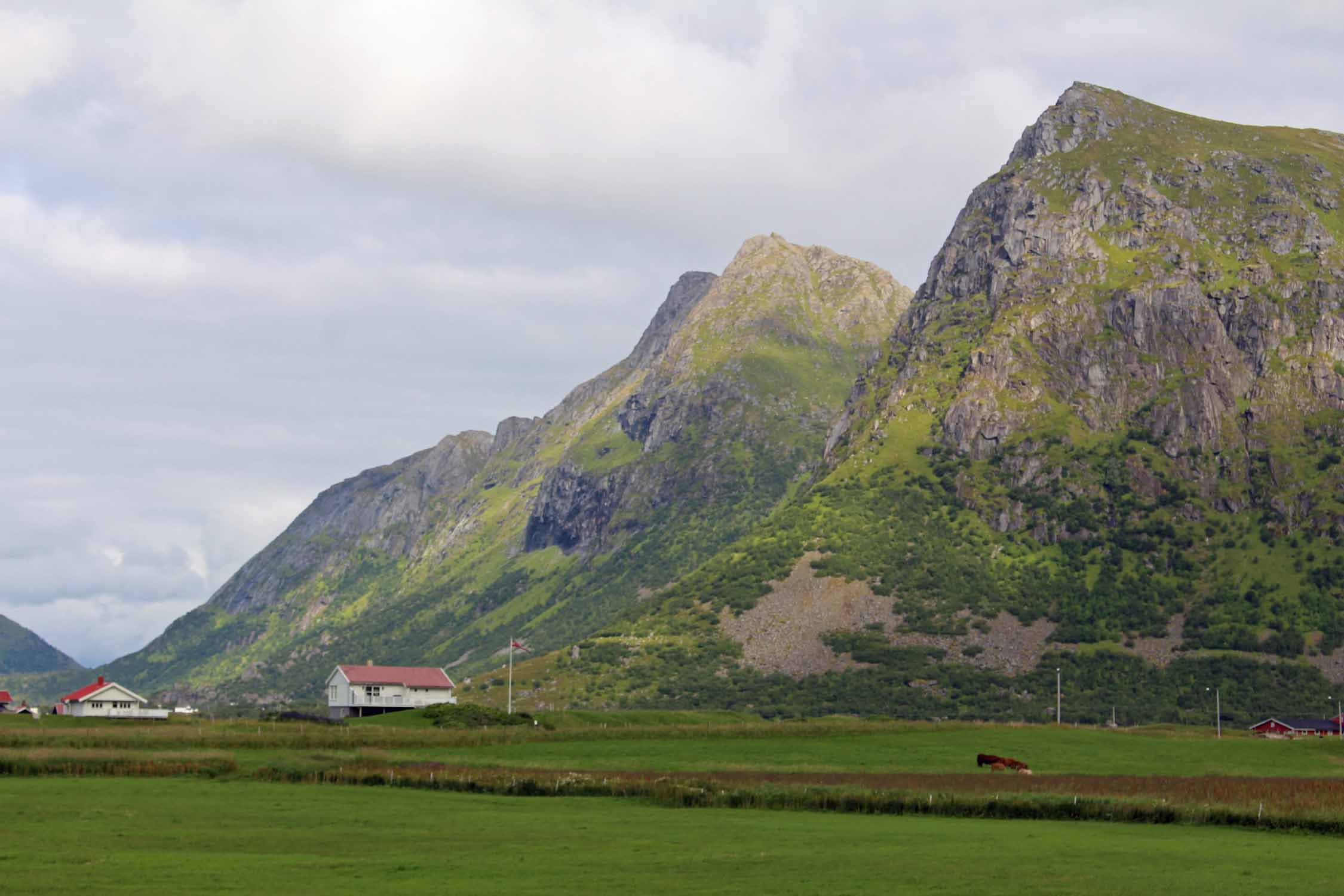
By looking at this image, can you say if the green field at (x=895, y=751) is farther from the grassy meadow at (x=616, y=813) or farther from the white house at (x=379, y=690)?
the white house at (x=379, y=690)

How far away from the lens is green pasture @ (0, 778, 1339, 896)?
2005 inches

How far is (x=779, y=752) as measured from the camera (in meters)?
130

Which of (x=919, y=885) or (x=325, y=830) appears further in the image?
(x=325, y=830)

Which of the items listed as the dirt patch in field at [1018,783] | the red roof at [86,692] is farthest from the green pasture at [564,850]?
the red roof at [86,692]

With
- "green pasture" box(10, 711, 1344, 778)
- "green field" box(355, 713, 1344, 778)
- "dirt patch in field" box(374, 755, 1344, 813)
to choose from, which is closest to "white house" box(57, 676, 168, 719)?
"green pasture" box(10, 711, 1344, 778)

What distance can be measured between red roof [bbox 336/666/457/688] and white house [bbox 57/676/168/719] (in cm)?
2398

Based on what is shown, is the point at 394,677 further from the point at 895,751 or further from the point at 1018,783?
the point at 1018,783

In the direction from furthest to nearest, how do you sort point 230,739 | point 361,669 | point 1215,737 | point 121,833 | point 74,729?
point 361,669 < point 1215,737 < point 74,729 < point 230,739 < point 121,833

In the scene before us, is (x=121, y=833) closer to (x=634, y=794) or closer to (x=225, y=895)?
(x=225, y=895)

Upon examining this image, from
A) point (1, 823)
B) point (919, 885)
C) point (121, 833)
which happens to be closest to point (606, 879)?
point (919, 885)

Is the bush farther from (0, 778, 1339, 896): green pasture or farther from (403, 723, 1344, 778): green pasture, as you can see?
(0, 778, 1339, 896): green pasture

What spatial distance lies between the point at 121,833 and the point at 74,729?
7260cm

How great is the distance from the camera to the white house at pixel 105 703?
171000 mm

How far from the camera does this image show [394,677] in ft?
620
